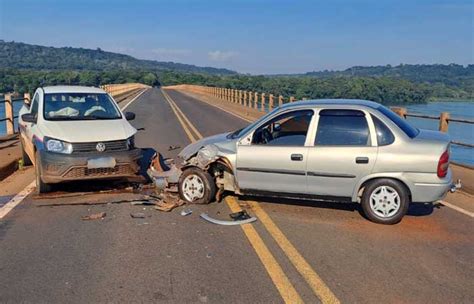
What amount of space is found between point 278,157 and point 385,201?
154 centimetres

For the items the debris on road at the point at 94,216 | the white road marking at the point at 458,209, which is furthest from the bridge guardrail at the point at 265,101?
the debris on road at the point at 94,216

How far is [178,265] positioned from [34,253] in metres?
1.61

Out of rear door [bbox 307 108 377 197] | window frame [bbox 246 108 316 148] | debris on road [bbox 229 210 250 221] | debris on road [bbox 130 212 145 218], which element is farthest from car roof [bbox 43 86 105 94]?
rear door [bbox 307 108 377 197]

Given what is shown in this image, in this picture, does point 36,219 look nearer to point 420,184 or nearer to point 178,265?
point 178,265

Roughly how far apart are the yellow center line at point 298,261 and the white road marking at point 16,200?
3.51 m

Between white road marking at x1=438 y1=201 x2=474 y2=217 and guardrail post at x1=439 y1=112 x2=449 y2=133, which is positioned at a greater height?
guardrail post at x1=439 y1=112 x2=449 y2=133

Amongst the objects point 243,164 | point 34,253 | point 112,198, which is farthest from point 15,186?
point 243,164

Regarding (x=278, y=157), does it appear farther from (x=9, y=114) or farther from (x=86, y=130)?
(x=9, y=114)

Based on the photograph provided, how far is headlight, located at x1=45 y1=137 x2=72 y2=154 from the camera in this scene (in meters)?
7.40

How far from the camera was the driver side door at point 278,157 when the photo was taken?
6496mm

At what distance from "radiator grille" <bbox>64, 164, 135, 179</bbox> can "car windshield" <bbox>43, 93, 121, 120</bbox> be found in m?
1.57

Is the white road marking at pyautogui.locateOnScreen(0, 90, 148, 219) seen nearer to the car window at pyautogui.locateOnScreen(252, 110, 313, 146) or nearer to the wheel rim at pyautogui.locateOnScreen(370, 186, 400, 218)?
the car window at pyautogui.locateOnScreen(252, 110, 313, 146)

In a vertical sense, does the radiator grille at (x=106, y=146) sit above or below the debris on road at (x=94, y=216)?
above

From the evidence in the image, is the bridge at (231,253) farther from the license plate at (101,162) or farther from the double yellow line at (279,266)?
the license plate at (101,162)
